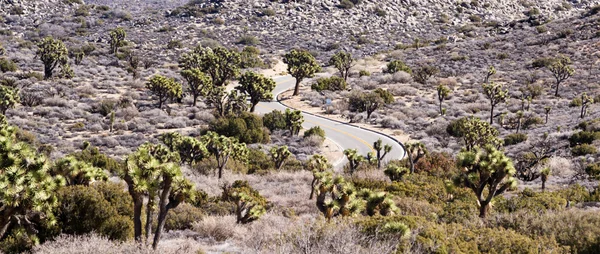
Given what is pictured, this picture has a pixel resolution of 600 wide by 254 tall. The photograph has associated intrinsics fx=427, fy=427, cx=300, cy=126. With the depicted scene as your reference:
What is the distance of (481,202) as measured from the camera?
46.0ft

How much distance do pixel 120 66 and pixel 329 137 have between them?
36.9 meters

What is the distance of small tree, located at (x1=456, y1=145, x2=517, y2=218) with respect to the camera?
13.3m

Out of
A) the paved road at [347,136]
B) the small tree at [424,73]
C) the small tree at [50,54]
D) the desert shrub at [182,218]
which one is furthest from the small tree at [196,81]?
the desert shrub at [182,218]

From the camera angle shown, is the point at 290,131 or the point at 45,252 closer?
the point at 45,252

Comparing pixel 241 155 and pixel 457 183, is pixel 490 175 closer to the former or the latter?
pixel 457 183

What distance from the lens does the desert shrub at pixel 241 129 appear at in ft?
109

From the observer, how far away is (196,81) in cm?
4297

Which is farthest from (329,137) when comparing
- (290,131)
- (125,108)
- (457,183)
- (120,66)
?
(120,66)

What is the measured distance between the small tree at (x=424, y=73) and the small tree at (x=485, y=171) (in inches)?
1737

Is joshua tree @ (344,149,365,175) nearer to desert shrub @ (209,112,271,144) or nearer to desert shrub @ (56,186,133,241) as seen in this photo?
desert shrub @ (209,112,271,144)

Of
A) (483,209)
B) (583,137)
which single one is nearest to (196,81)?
(583,137)

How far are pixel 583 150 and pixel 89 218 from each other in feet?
92.4

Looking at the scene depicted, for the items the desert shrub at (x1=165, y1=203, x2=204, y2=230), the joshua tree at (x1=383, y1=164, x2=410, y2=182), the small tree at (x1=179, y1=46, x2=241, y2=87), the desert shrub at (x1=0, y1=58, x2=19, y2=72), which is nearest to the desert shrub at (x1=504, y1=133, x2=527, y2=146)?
the joshua tree at (x1=383, y1=164, x2=410, y2=182)

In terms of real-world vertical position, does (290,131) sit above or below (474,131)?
below
